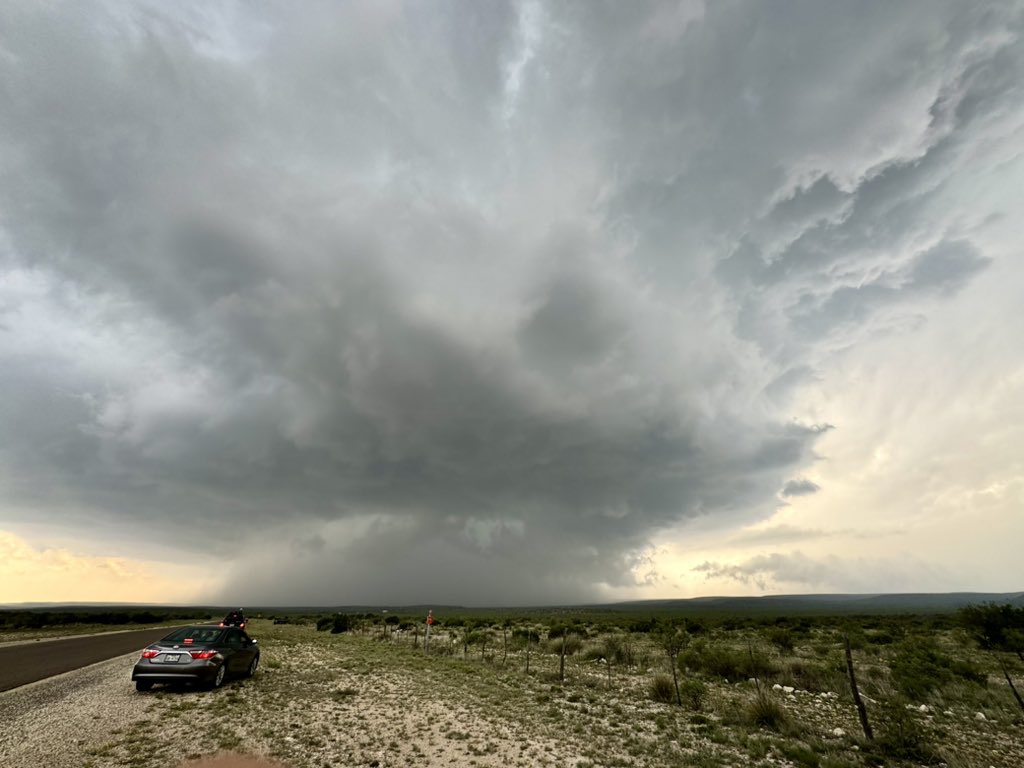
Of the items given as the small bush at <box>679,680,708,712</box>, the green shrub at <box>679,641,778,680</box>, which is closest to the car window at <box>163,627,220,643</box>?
the small bush at <box>679,680,708,712</box>

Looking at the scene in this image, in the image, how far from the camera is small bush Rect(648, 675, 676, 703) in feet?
55.4

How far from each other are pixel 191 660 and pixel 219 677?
4.21ft

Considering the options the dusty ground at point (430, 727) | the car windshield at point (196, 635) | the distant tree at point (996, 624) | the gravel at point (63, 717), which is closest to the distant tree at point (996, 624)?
the distant tree at point (996, 624)

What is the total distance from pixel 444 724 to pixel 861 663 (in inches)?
873

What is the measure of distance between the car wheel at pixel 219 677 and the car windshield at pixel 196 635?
91 centimetres

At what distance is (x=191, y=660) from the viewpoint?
47.3 ft

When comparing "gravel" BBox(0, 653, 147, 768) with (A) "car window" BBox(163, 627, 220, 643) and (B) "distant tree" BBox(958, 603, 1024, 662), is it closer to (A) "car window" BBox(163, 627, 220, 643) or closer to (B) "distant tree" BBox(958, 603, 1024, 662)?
(A) "car window" BBox(163, 627, 220, 643)

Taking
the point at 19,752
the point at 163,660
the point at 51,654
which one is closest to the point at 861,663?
the point at 163,660

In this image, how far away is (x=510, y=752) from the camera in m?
10.7

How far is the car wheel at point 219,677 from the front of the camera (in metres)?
15.0

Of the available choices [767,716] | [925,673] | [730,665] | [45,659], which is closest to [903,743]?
[767,716]

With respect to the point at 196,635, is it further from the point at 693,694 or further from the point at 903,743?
the point at 903,743

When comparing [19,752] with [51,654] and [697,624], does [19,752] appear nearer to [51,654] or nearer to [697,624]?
[51,654]

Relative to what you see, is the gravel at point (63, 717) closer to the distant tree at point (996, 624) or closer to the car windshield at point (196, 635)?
the car windshield at point (196, 635)
